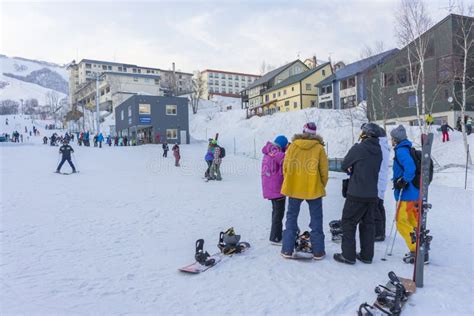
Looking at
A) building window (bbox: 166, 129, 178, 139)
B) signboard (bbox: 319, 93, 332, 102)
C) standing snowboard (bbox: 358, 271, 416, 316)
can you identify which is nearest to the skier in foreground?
standing snowboard (bbox: 358, 271, 416, 316)

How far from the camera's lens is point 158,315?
307cm

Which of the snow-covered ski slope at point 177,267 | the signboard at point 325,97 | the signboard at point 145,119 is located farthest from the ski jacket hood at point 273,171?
the signboard at point 325,97

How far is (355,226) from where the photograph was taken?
4250 millimetres

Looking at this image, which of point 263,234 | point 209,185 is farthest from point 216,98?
point 263,234

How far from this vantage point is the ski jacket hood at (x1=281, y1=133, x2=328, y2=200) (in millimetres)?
4383

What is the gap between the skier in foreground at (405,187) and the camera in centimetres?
435

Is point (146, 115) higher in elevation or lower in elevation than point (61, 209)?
higher

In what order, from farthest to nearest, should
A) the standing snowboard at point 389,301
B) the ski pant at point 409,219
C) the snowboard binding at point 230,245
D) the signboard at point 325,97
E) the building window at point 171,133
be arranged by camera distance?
the signboard at point 325,97, the building window at point 171,133, the snowboard binding at point 230,245, the ski pant at point 409,219, the standing snowboard at point 389,301

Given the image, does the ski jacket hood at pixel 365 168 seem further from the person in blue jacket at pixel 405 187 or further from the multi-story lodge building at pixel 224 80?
the multi-story lodge building at pixel 224 80

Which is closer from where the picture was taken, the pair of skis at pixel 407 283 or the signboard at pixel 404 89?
the pair of skis at pixel 407 283

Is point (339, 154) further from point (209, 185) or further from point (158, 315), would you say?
point (158, 315)

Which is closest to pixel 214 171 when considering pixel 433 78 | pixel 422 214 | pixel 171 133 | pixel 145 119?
pixel 422 214

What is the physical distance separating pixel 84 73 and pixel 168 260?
101576mm

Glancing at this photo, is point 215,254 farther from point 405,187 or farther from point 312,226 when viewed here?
point 405,187
